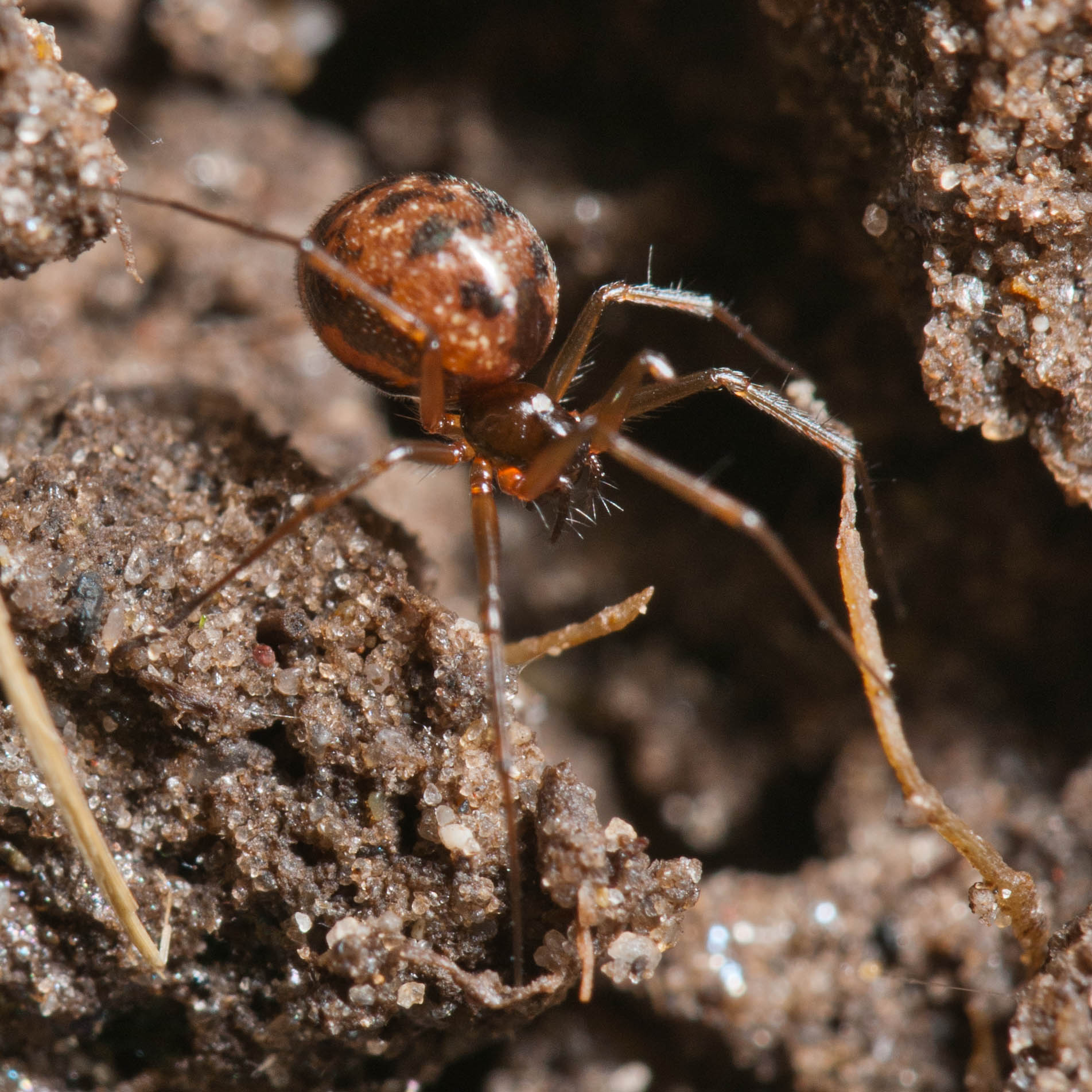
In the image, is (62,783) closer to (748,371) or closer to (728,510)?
(728,510)

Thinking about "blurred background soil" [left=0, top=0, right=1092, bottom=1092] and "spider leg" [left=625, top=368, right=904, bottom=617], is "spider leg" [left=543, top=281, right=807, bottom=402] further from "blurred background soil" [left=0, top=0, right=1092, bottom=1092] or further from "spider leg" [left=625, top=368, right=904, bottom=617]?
"blurred background soil" [left=0, top=0, right=1092, bottom=1092]

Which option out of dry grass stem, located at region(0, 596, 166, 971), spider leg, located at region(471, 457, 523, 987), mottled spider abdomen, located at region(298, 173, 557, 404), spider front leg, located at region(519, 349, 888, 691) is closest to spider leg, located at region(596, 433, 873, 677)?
spider front leg, located at region(519, 349, 888, 691)

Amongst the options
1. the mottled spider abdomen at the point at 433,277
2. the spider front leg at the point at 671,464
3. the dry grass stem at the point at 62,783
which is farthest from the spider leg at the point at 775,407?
Answer: the dry grass stem at the point at 62,783

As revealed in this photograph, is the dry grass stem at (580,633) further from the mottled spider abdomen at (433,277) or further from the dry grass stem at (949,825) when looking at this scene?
the mottled spider abdomen at (433,277)

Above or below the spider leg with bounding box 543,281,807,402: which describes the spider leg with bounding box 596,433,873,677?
A: below

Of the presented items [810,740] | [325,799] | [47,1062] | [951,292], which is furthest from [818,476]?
[47,1062]

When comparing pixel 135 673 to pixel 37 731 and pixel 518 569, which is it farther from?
pixel 518 569
